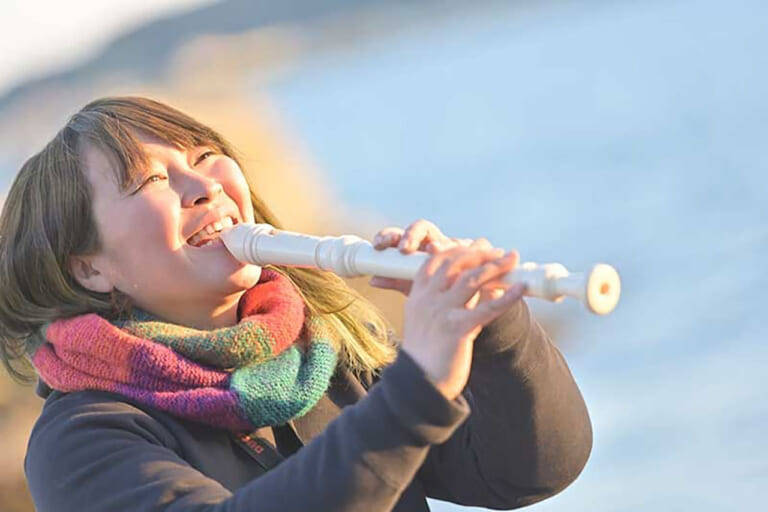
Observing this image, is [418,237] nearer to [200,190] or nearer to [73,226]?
[200,190]

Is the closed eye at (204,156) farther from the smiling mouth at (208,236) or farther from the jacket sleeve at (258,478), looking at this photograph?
the jacket sleeve at (258,478)

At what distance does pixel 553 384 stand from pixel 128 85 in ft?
13.4

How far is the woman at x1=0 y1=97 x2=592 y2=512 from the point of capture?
121 centimetres

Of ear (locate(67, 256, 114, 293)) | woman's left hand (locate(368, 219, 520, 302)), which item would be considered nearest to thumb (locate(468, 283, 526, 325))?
woman's left hand (locate(368, 219, 520, 302))

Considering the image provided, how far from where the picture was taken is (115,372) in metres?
1.35

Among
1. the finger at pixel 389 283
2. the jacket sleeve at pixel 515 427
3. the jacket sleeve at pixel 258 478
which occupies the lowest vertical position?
the jacket sleeve at pixel 258 478

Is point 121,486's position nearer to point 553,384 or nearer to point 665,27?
point 553,384

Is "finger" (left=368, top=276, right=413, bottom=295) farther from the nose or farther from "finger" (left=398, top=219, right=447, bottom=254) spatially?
the nose

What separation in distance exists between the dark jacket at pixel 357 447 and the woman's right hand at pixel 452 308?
2cm

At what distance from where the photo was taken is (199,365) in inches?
54.6

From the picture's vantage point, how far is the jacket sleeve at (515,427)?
1324 mm

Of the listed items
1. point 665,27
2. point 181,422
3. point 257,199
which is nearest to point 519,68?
point 665,27

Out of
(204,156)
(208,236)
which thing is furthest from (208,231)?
(204,156)

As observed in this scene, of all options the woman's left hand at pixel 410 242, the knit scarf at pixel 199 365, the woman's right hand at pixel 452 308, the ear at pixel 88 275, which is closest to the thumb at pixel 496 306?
the woman's right hand at pixel 452 308
